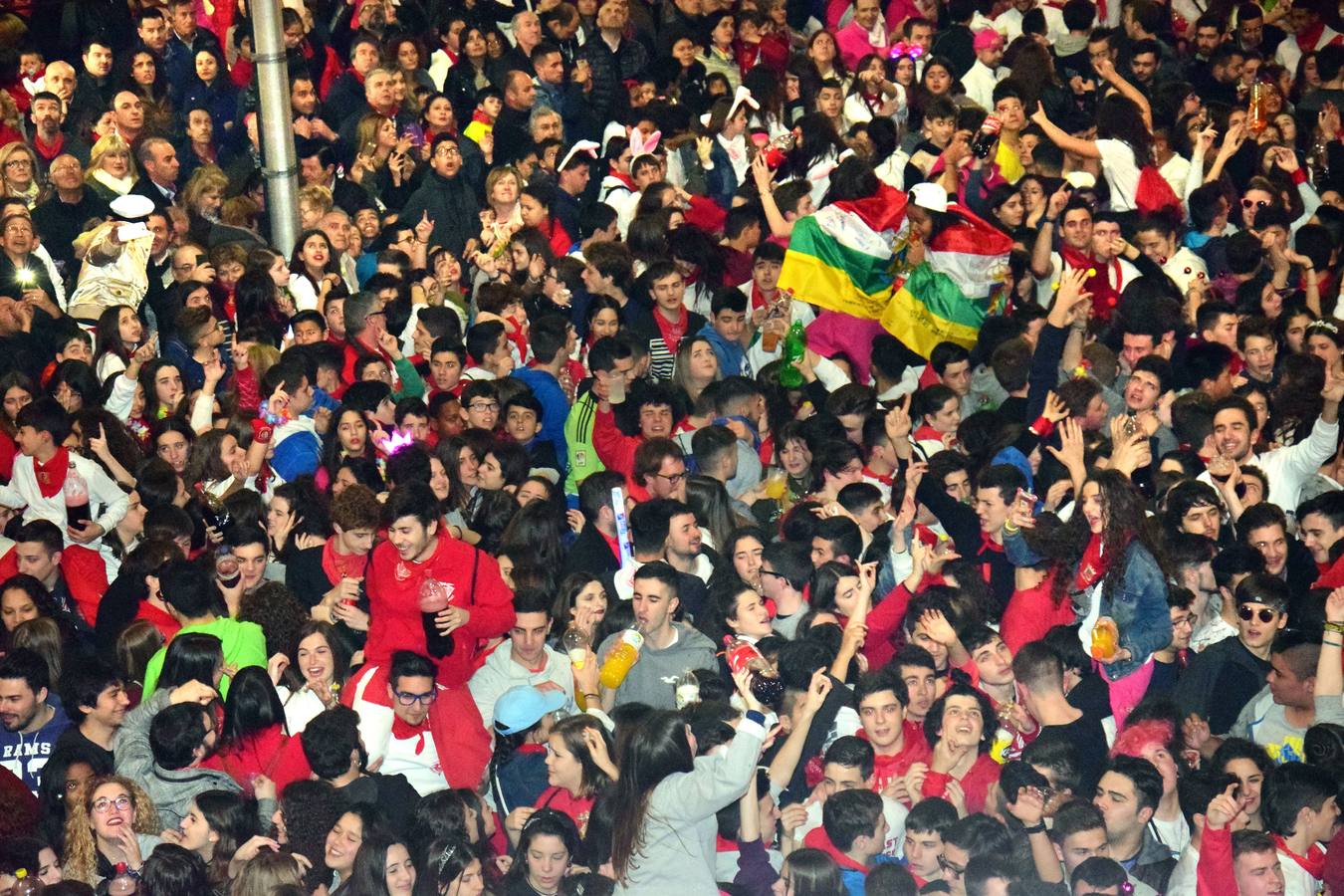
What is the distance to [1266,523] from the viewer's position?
827 cm

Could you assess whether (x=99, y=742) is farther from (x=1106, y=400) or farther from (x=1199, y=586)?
(x=1106, y=400)

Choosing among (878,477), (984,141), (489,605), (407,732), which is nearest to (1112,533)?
(878,477)

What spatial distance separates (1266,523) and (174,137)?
7.87 meters

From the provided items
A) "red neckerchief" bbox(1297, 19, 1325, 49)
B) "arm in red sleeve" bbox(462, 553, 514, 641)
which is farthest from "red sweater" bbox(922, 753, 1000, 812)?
"red neckerchief" bbox(1297, 19, 1325, 49)

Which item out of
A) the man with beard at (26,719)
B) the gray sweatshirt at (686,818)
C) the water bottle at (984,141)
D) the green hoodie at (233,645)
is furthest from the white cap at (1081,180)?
the man with beard at (26,719)

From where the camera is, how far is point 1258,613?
769 centimetres

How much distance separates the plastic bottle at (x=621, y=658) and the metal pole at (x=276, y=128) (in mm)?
4689

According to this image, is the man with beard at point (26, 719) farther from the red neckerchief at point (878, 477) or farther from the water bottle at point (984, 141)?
the water bottle at point (984, 141)

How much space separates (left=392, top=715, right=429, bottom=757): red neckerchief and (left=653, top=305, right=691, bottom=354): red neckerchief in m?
3.66

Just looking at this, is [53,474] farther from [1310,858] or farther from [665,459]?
[1310,858]

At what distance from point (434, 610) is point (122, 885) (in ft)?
5.77

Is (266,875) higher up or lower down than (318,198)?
higher up

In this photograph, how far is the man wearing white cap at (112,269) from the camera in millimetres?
11219

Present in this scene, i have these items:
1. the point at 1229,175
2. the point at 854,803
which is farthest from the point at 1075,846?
the point at 1229,175
